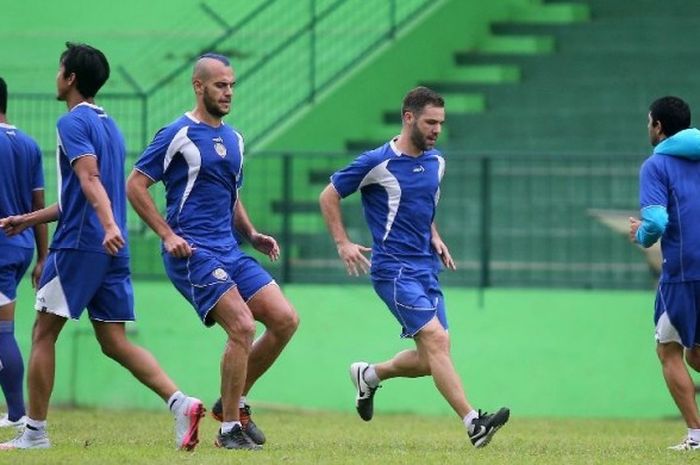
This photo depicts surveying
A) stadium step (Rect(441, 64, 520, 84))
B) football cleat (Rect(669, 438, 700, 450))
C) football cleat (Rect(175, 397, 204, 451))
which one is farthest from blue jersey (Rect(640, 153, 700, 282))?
stadium step (Rect(441, 64, 520, 84))

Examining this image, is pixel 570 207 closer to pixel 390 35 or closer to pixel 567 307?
pixel 567 307

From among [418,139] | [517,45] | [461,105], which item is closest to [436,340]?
[418,139]

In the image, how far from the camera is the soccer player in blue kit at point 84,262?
9836mm

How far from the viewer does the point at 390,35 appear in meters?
19.4

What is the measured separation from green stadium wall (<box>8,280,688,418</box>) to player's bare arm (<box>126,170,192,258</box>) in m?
5.53

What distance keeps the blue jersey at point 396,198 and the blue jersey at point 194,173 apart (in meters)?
0.97

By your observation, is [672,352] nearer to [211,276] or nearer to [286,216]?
[211,276]

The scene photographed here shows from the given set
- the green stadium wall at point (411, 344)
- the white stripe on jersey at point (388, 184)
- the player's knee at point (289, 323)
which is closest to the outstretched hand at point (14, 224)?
the player's knee at point (289, 323)

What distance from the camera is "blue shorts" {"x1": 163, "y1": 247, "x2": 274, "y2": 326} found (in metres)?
10.1

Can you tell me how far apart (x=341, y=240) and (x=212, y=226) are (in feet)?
3.03

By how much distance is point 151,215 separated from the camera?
10.1 meters

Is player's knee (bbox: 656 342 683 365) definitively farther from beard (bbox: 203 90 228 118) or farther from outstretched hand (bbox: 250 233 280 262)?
beard (bbox: 203 90 228 118)

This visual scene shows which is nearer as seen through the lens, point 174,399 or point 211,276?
point 174,399

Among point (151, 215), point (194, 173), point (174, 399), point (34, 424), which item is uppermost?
point (194, 173)
